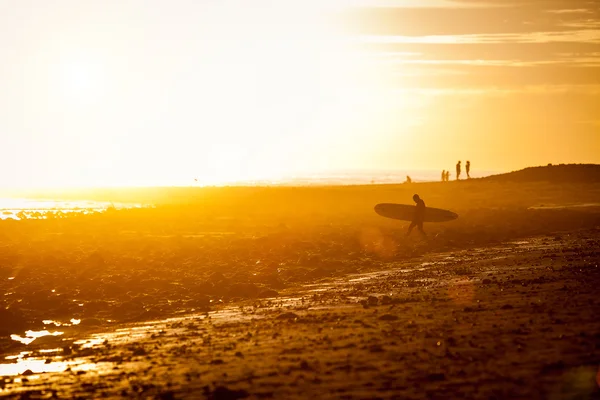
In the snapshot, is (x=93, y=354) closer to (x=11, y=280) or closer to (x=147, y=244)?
(x=11, y=280)

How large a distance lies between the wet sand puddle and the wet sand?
72 millimetres

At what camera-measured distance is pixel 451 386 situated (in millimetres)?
11227

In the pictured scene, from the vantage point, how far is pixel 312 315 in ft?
58.9

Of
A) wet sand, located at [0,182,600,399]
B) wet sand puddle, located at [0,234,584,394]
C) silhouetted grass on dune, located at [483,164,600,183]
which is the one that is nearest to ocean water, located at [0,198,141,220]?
wet sand, located at [0,182,600,399]

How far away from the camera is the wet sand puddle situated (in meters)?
13.9

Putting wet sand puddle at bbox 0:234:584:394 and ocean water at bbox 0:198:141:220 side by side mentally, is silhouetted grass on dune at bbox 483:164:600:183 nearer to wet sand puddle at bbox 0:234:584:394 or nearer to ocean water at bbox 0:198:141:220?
ocean water at bbox 0:198:141:220

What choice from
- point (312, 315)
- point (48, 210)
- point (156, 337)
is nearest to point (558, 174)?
point (48, 210)

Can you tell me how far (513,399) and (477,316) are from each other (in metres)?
5.38

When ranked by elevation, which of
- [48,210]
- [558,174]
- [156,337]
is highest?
[558,174]

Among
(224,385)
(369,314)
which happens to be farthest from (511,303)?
(224,385)

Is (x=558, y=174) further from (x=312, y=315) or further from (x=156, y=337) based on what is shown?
(x=156, y=337)

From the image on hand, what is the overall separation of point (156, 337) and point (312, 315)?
11.9 feet

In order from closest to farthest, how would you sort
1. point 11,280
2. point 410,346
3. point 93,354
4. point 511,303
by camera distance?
1. point 410,346
2. point 93,354
3. point 511,303
4. point 11,280

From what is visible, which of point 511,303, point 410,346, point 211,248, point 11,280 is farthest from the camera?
point 211,248
